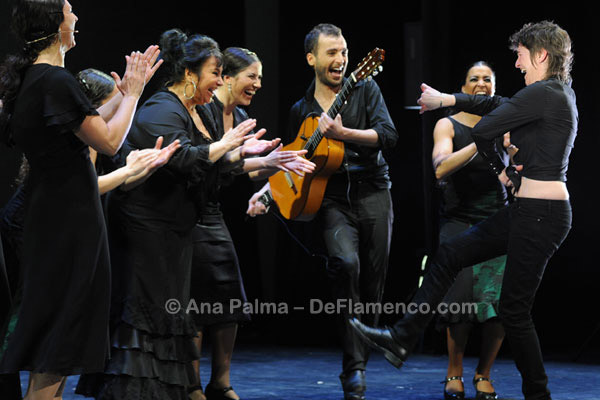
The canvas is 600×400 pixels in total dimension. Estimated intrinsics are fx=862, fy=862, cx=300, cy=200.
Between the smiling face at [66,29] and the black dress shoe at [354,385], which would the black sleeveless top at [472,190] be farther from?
the smiling face at [66,29]

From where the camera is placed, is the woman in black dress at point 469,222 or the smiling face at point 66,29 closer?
the smiling face at point 66,29

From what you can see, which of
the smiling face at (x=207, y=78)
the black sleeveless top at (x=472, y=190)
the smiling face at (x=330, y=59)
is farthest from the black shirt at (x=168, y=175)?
the black sleeveless top at (x=472, y=190)

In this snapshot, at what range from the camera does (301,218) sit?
14.9ft

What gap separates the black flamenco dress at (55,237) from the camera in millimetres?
2805

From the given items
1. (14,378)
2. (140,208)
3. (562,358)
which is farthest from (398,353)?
(562,358)

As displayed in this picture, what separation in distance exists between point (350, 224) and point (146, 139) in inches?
53.1

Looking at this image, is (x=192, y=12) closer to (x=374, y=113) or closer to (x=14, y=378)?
(x=374, y=113)

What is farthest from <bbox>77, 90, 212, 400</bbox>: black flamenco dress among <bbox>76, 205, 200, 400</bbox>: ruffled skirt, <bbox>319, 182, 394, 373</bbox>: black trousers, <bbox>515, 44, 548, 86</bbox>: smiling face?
<bbox>515, 44, 548, 86</bbox>: smiling face

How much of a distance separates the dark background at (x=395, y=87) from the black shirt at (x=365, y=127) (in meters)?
1.53

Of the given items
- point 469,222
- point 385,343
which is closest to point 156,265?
point 385,343

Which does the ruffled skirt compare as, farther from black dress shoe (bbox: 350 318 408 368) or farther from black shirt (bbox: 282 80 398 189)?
black shirt (bbox: 282 80 398 189)

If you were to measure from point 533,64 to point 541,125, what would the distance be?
282mm

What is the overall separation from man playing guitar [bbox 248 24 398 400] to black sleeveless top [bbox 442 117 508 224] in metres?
0.39

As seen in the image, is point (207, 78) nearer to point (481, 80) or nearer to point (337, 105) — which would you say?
point (337, 105)
